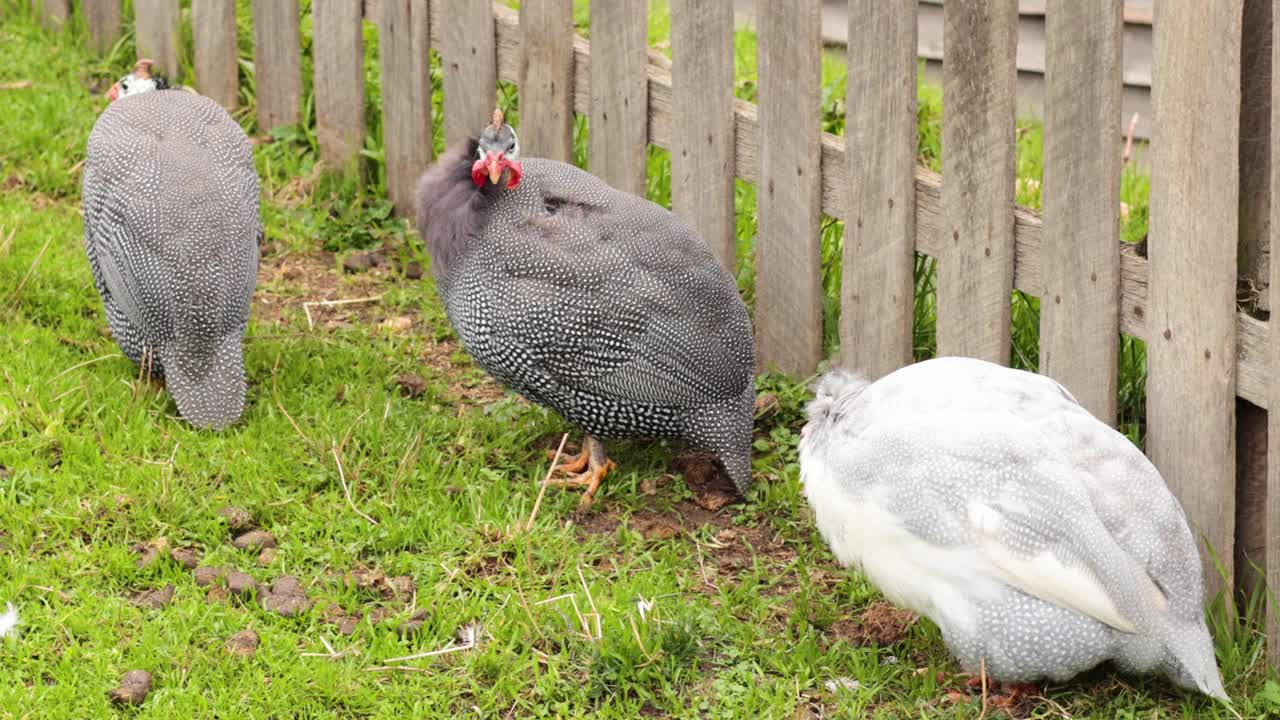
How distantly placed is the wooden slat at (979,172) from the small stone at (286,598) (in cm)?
166

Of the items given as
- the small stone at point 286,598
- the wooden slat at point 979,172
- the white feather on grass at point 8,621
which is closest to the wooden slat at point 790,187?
the wooden slat at point 979,172

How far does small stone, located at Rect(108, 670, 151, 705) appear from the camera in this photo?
325 cm

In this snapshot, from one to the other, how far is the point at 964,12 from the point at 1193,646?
1.46 m

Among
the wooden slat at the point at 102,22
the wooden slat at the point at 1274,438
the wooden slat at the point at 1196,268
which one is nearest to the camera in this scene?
the wooden slat at the point at 1274,438

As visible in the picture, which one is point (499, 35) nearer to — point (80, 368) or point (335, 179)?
point (335, 179)

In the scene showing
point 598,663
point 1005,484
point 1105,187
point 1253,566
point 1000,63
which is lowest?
point 598,663

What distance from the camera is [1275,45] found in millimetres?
2961

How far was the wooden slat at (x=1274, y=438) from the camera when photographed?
298cm

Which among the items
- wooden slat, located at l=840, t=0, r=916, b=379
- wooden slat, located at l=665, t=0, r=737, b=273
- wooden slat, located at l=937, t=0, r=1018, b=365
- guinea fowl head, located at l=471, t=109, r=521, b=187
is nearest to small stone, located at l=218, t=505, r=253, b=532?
guinea fowl head, located at l=471, t=109, r=521, b=187

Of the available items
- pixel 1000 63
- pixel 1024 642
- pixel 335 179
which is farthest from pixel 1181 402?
pixel 335 179

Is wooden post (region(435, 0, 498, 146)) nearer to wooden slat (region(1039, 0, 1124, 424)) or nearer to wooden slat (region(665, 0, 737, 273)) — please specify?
wooden slat (region(665, 0, 737, 273))

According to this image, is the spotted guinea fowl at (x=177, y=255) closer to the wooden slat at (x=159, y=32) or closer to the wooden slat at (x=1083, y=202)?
the wooden slat at (x=159, y=32)

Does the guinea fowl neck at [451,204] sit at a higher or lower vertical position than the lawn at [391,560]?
higher

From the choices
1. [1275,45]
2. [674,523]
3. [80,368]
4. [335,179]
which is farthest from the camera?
[335,179]
